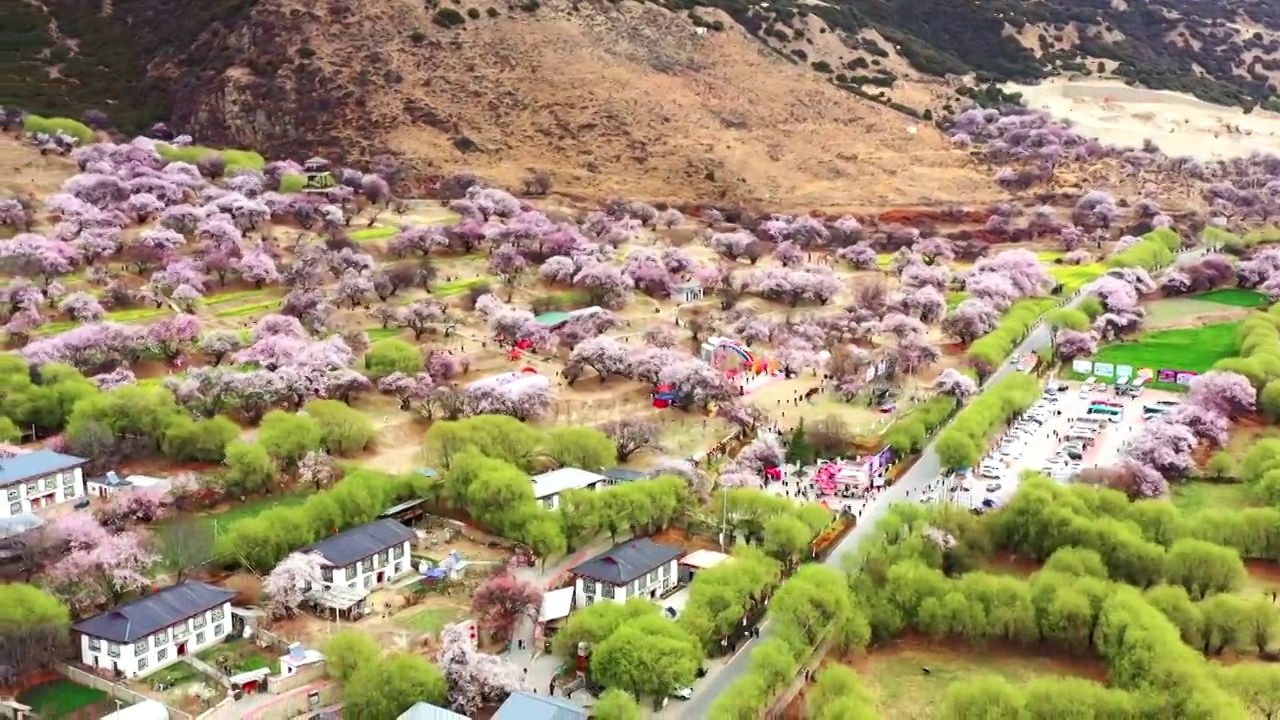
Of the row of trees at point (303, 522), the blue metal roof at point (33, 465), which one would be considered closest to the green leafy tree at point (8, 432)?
the blue metal roof at point (33, 465)

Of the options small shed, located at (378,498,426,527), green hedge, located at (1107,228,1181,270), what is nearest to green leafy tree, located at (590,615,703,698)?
small shed, located at (378,498,426,527)

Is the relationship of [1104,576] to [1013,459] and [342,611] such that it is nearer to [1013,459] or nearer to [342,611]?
[1013,459]

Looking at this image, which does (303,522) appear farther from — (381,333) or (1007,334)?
(1007,334)

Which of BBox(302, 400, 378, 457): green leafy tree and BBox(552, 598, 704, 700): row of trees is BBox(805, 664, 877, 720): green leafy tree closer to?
BBox(552, 598, 704, 700): row of trees

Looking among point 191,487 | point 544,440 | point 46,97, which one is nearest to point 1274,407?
point 544,440

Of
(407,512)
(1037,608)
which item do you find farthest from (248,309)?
(1037,608)

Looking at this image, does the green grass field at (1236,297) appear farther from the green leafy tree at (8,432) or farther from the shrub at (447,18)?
the green leafy tree at (8,432)
